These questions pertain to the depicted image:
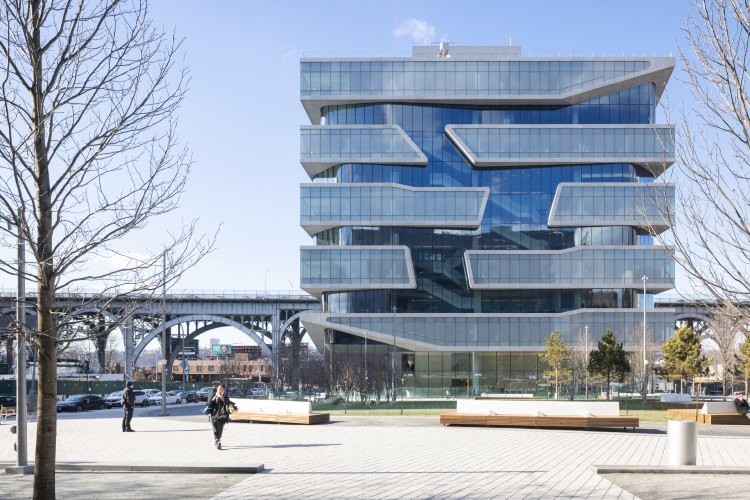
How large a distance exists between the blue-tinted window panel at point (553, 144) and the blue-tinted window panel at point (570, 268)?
7.82 metres

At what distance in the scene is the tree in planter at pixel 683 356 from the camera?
50094 millimetres

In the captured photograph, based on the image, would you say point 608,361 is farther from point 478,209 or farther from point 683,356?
point 478,209

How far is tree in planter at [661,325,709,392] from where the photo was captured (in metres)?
50.1

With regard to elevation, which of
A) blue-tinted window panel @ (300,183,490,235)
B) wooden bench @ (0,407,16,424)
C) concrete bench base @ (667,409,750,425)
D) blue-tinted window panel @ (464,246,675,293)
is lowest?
wooden bench @ (0,407,16,424)

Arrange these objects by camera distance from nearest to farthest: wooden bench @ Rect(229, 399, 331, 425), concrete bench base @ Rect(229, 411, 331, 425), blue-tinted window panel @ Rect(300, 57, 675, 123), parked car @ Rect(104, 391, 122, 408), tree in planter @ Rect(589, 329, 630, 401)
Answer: concrete bench base @ Rect(229, 411, 331, 425), wooden bench @ Rect(229, 399, 331, 425), tree in planter @ Rect(589, 329, 630, 401), parked car @ Rect(104, 391, 122, 408), blue-tinted window panel @ Rect(300, 57, 675, 123)

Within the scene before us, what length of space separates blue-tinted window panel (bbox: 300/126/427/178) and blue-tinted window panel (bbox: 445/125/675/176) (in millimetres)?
4381

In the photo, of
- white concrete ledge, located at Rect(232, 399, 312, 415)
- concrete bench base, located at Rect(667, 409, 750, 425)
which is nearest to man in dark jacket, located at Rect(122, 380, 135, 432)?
white concrete ledge, located at Rect(232, 399, 312, 415)

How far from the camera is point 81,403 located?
53.3 meters

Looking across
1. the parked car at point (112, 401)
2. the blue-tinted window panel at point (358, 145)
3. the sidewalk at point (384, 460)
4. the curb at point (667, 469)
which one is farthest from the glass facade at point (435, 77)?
the curb at point (667, 469)

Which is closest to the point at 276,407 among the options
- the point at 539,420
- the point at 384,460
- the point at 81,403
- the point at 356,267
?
the point at 539,420

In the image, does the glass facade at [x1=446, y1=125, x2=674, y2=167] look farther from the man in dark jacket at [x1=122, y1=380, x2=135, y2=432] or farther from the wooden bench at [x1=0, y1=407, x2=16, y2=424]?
the man in dark jacket at [x1=122, y1=380, x2=135, y2=432]

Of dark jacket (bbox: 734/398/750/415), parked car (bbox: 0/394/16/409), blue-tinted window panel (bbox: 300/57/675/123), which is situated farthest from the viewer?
blue-tinted window panel (bbox: 300/57/675/123)

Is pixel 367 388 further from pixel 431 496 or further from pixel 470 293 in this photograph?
pixel 431 496

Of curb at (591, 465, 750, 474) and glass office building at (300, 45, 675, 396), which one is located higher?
glass office building at (300, 45, 675, 396)
